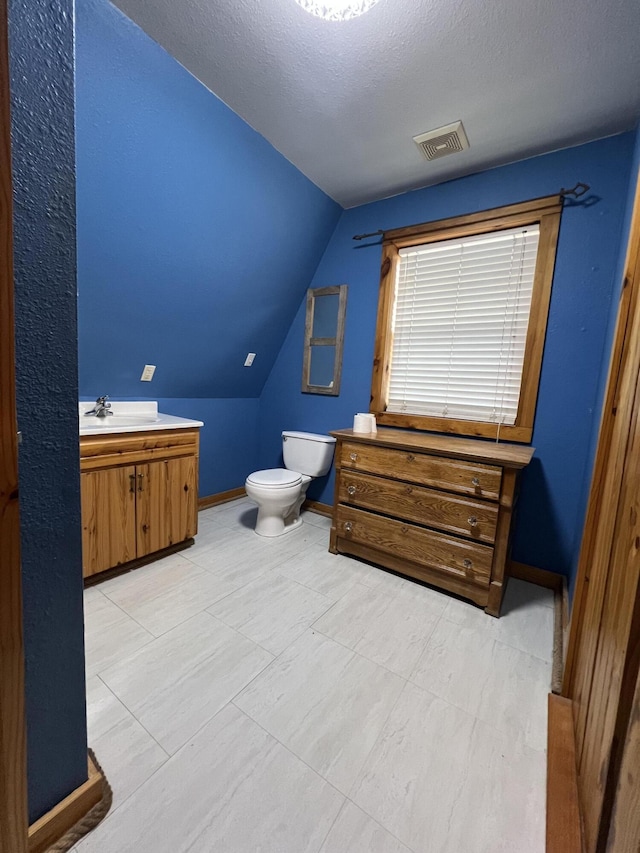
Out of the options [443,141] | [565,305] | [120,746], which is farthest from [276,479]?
[443,141]

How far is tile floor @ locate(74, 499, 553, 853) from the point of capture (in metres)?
0.87

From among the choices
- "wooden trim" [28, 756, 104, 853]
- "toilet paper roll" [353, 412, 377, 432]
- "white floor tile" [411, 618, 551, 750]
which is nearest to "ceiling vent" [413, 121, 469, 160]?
"toilet paper roll" [353, 412, 377, 432]

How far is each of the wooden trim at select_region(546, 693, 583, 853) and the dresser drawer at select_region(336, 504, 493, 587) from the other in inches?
22.5

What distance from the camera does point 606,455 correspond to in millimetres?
1123

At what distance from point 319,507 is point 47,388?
244 centimetres

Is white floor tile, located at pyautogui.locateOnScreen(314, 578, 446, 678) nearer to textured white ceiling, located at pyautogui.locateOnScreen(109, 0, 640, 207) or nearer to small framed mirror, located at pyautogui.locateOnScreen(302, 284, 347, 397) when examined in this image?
small framed mirror, located at pyautogui.locateOnScreen(302, 284, 347, 397)

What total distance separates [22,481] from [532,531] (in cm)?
237

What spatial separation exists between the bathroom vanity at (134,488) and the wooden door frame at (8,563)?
116 cm

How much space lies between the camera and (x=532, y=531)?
204 centimetres

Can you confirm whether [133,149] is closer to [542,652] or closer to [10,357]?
[10,357]

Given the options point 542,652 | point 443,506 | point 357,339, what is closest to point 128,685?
point 443,506

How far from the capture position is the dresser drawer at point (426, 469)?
1.70 m

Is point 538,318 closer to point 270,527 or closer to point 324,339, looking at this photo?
point 324,339

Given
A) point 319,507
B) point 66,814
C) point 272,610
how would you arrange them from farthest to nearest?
Answer: point 319,507 < point 272,610 < point 66,814
